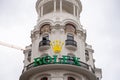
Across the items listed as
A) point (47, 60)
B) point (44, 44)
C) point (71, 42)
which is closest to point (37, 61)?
point (47, 60)

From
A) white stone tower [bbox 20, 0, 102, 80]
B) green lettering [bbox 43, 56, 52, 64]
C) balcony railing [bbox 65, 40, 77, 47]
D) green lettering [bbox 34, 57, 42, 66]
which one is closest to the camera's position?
white stone tower [bbox 20, 0, 102, 80]

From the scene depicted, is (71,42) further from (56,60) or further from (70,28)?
(56,60)

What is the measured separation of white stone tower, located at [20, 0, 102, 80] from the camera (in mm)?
54594

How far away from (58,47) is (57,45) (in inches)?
15.6

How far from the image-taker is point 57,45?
2245 inches

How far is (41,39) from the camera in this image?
59.7 metres

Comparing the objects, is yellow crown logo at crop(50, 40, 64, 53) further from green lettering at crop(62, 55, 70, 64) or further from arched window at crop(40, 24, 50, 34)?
arched window at crop(40, 24, 50, 34)

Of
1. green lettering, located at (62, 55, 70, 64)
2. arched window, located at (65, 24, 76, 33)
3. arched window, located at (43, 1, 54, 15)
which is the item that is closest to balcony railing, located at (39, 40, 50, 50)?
green lettering, located at (62, 55, 70, 64)

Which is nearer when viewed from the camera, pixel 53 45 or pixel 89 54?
pixel 53 45

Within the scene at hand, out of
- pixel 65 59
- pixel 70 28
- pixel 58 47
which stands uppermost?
pixel 70 28

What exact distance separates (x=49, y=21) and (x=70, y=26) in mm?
3636

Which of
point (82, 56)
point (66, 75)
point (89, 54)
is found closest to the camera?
point (66, 75)

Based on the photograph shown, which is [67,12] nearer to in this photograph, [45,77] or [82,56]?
[82,56]

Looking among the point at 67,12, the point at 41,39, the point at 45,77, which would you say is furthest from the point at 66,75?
the point at 67,12
